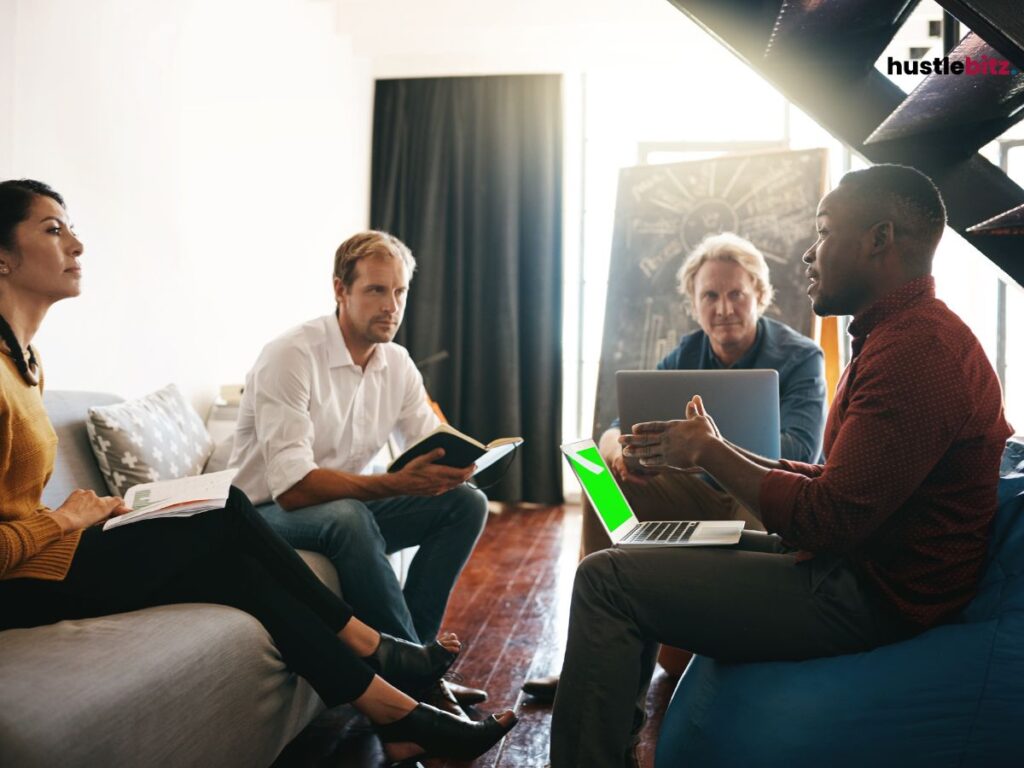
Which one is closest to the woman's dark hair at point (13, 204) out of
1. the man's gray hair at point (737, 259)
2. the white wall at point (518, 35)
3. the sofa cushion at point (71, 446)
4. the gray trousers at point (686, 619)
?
the sofa cushion at point (71, 446)

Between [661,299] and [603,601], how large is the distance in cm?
290

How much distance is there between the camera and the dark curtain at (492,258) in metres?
4.99

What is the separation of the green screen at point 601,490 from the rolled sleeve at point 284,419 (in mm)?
649

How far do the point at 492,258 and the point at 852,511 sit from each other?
4.05 m

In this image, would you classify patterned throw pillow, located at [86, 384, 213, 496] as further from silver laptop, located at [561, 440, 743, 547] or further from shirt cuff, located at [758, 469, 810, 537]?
shirt cuff, located at [758, 469, 810, 537]

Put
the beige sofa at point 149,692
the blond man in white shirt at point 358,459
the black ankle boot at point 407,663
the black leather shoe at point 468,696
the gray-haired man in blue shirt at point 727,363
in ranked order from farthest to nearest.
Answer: the gray-haired man in blue shirt at point 727,363 → the black leather shoe at point 468,696 → the blond man in white shirt at point 358,459 → the black ankle boot at point 407,663 → the beige sofa at point 149,692

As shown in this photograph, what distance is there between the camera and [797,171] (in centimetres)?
395

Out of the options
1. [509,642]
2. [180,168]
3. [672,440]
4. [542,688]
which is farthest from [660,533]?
[180,168]

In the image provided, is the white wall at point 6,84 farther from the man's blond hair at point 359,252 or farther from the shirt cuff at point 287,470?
the shirt cuff at point 287,470

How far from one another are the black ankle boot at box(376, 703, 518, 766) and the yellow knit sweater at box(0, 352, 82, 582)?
0.64 metres

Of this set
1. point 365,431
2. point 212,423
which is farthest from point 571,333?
point 365,431

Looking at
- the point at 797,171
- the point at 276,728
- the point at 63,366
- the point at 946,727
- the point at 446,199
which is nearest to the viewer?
the point at 946,727

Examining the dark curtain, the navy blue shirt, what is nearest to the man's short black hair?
the navy blue shirt

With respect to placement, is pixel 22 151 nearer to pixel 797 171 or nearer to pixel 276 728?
pixel 276 728
